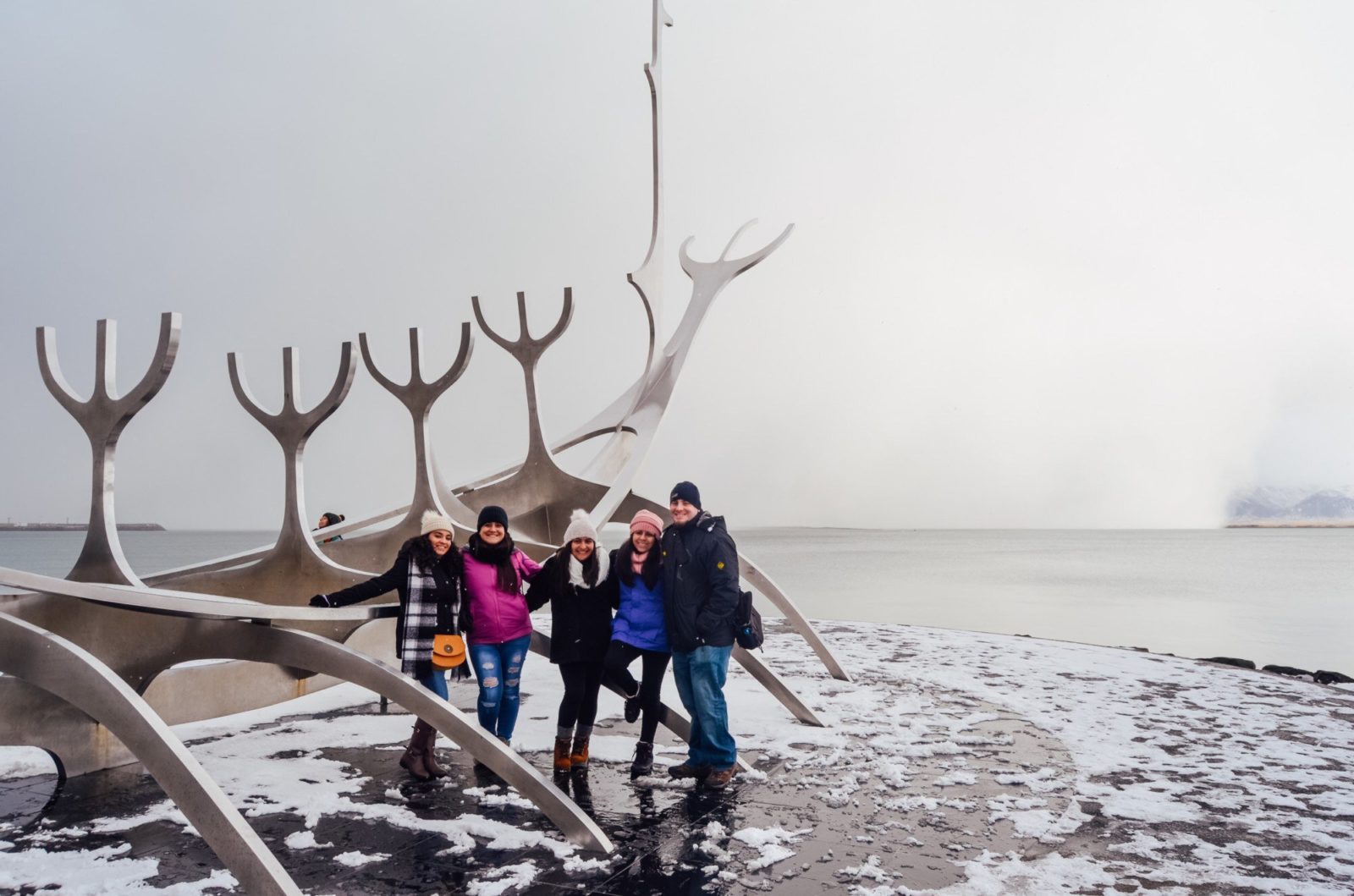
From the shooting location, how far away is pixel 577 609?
4816mm

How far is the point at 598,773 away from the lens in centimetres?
506

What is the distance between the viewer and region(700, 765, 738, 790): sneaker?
→ 15.8 ft

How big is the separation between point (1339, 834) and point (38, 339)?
671 cm

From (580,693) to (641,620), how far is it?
0.47m

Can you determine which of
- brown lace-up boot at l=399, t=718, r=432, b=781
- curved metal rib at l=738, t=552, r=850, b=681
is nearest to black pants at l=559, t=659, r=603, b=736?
brown lace-up boot at l=399, t=718, r=432, b=781

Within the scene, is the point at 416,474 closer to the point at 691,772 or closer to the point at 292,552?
the point at 292,552

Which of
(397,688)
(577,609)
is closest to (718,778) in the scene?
(577,609)

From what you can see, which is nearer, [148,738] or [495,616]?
[148,738]

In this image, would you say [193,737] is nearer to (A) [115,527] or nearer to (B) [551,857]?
(A) [115,527]

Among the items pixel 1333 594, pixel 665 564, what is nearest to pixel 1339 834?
pixel 665 564

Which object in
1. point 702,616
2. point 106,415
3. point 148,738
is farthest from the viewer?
point 106,415

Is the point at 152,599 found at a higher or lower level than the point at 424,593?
higher

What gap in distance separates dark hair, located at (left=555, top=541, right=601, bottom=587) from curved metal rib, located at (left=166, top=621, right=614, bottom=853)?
35.9 inches

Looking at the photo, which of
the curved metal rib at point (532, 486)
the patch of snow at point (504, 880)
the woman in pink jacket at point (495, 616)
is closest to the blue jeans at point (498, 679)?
the woman in pink jacket at point (495, 616)
